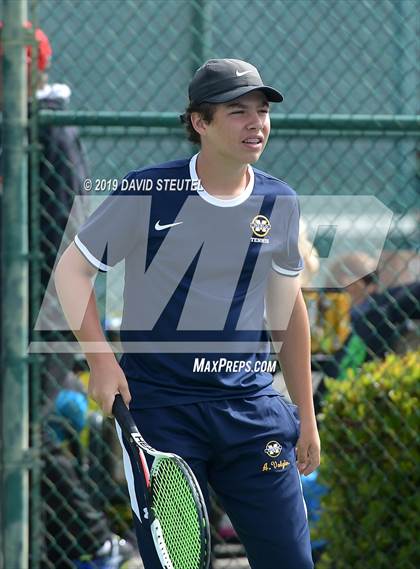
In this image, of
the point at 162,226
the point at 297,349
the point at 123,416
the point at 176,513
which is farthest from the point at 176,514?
the point at 162,226

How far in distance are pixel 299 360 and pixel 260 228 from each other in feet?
1.40

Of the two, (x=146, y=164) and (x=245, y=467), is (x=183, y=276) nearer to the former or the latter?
(x=245, y=467)

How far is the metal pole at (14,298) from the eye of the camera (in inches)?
172

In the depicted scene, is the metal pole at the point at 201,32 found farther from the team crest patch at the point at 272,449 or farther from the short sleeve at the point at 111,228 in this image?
the team crest patch at the point at 272,449

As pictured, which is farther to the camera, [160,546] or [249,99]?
[249,99]

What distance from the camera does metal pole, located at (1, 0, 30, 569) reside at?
14.3 ft

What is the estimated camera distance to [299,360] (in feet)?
12.0

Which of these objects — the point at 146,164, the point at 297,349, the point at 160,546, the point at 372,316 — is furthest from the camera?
the point at 372,316

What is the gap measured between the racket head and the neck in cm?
82

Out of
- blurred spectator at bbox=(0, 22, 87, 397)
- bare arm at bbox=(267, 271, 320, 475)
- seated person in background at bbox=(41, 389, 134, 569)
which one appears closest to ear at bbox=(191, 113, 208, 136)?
bare arm at bbox=(267, 271, 320, 475)

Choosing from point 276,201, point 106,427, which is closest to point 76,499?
point 106,427

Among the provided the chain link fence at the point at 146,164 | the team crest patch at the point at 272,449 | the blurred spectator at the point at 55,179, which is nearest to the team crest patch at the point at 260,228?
the team crest patch at the point at 272,449

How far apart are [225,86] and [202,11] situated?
4.63 ft

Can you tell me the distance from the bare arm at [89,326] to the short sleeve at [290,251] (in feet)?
1.81
